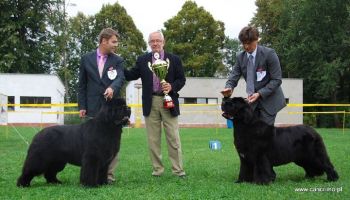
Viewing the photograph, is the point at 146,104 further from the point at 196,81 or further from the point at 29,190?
the point at 196,81

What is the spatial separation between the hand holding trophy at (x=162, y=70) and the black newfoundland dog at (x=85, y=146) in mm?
1041

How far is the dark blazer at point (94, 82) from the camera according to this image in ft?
21.2

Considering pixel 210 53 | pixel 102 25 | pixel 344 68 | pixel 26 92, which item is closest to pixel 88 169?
pixel 26 92

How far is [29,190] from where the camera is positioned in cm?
586

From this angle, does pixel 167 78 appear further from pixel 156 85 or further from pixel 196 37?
pixel 196 37

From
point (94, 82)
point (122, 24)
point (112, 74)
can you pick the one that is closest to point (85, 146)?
point (94, 82)

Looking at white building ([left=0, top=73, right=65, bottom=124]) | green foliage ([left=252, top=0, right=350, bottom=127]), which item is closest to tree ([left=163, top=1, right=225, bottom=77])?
green foliage ([left=252, top=0, right=350, bottom=127])

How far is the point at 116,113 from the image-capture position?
5746 mm

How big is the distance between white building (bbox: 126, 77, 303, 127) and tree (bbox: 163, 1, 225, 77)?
1029 cm

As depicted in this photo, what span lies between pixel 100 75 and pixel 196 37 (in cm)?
4025

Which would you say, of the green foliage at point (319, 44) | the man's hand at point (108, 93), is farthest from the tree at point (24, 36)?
the man's hand at point (108, 93)

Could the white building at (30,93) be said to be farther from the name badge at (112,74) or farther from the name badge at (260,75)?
the name badge at (260,75)

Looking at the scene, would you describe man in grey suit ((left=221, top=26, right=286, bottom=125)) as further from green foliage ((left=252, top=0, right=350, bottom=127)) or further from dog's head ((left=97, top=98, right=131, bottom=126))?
green foliage ((left=252, top=0, right=350, bottom=127))

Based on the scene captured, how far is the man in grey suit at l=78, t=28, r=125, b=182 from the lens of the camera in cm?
643
